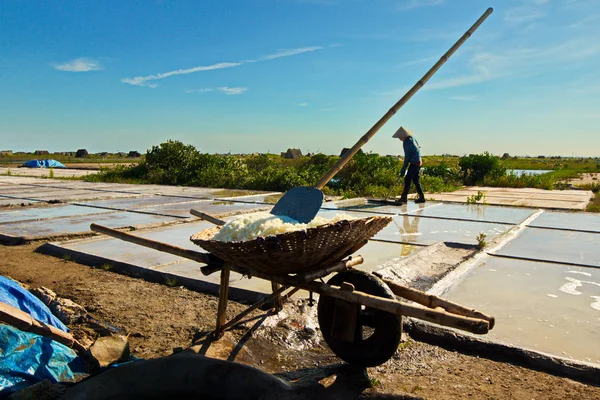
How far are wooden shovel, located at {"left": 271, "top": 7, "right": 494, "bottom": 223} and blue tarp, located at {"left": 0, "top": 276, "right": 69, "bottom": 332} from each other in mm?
1513

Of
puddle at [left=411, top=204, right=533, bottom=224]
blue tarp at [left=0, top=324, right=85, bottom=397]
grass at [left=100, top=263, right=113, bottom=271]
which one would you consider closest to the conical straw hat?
puddle at [left=411, top=204, right=533, bottom=224]

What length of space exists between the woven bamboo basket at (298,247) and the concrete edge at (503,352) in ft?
2.80

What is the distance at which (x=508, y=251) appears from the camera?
205 inches

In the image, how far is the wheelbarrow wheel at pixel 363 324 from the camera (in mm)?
2477

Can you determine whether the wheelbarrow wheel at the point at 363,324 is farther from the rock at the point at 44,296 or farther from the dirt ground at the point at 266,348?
the rock at the point at 44,296

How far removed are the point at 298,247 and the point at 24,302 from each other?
181 cm

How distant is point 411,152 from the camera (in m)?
9.38

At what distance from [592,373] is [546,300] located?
112 cm

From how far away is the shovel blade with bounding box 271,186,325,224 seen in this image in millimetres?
2943

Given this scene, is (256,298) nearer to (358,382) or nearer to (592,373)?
(358,382)

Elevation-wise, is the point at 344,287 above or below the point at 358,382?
above

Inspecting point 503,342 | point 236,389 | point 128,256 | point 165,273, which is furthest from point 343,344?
point 128,256

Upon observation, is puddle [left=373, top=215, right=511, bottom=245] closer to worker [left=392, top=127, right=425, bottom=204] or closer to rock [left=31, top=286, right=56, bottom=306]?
worker [left=392, top=127, right=425, bottom=204]

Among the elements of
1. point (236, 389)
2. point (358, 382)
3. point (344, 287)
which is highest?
point (344, 287)
